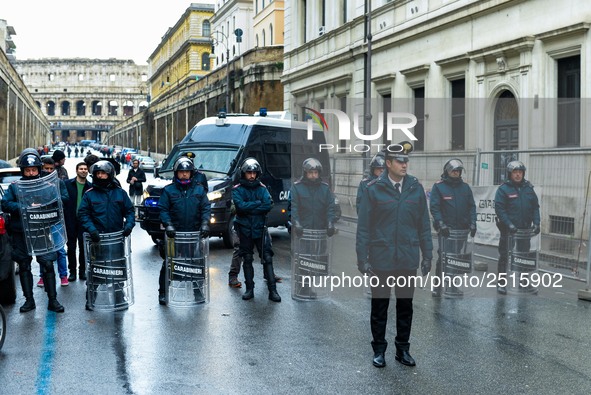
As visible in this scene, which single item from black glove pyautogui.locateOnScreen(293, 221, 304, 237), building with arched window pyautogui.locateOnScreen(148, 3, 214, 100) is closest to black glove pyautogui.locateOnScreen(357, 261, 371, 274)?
black glove pyautogui.locateOnScreen(293, 221, 304, 237)

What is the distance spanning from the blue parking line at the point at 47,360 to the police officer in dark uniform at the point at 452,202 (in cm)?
473

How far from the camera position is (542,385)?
6312mm

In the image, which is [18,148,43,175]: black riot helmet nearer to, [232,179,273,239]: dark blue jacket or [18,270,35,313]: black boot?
[18,270,35,313]: black boot

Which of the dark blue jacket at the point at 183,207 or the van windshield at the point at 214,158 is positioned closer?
the dark blue jacket at the point at 183,207

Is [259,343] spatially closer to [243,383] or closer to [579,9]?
[243,383]

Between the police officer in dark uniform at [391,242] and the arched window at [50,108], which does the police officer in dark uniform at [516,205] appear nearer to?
the police officer in dark uniform at [391,242]

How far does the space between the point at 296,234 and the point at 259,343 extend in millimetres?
2517

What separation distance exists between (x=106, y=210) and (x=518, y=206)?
5.35 meters

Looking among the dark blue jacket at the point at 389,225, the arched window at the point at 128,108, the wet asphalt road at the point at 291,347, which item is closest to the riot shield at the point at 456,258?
the wet asphalt road at the point at 291,347

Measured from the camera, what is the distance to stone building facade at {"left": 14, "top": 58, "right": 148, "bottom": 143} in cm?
18050

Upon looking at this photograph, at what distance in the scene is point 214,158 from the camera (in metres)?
15.9

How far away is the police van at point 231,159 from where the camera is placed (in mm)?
14773

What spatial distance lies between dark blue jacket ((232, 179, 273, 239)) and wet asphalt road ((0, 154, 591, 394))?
894mm

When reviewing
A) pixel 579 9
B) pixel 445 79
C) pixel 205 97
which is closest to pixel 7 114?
pixel 205 97
